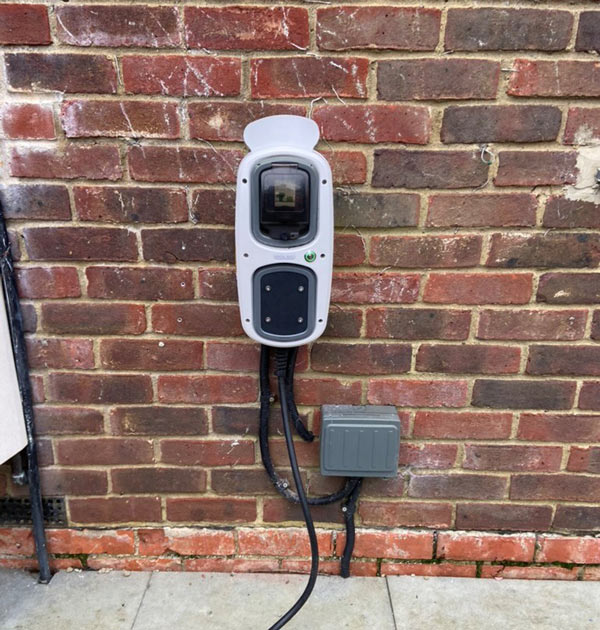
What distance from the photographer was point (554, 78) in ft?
4.06

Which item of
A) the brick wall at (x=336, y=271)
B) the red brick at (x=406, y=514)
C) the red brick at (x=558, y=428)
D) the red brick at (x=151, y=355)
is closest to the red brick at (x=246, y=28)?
the brick wall at (x=336, y=271)

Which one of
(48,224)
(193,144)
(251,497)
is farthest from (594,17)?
(251,497)

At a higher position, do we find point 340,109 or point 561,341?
point 340,109

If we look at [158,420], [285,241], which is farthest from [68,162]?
[158,420]

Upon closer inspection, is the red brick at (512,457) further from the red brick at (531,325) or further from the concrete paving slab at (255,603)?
the concrete paving slab at (255,603)

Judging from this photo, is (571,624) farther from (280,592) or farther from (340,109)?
(340,109)

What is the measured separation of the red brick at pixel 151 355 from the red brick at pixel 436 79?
809 mm

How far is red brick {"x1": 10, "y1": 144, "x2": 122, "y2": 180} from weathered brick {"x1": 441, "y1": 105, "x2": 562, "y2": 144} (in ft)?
2.69

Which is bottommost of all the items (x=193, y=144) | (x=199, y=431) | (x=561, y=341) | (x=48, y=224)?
(x=199, y=431)

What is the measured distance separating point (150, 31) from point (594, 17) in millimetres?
1020

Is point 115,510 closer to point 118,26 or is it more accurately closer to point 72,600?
point 72,600

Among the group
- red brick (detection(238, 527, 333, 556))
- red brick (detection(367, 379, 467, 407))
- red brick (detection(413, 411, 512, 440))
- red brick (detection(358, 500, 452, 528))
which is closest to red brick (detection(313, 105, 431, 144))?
red brick (detection(367, 379, 467, 407))

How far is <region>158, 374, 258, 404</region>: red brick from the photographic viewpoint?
1.45 m

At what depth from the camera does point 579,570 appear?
1562 millimetres
